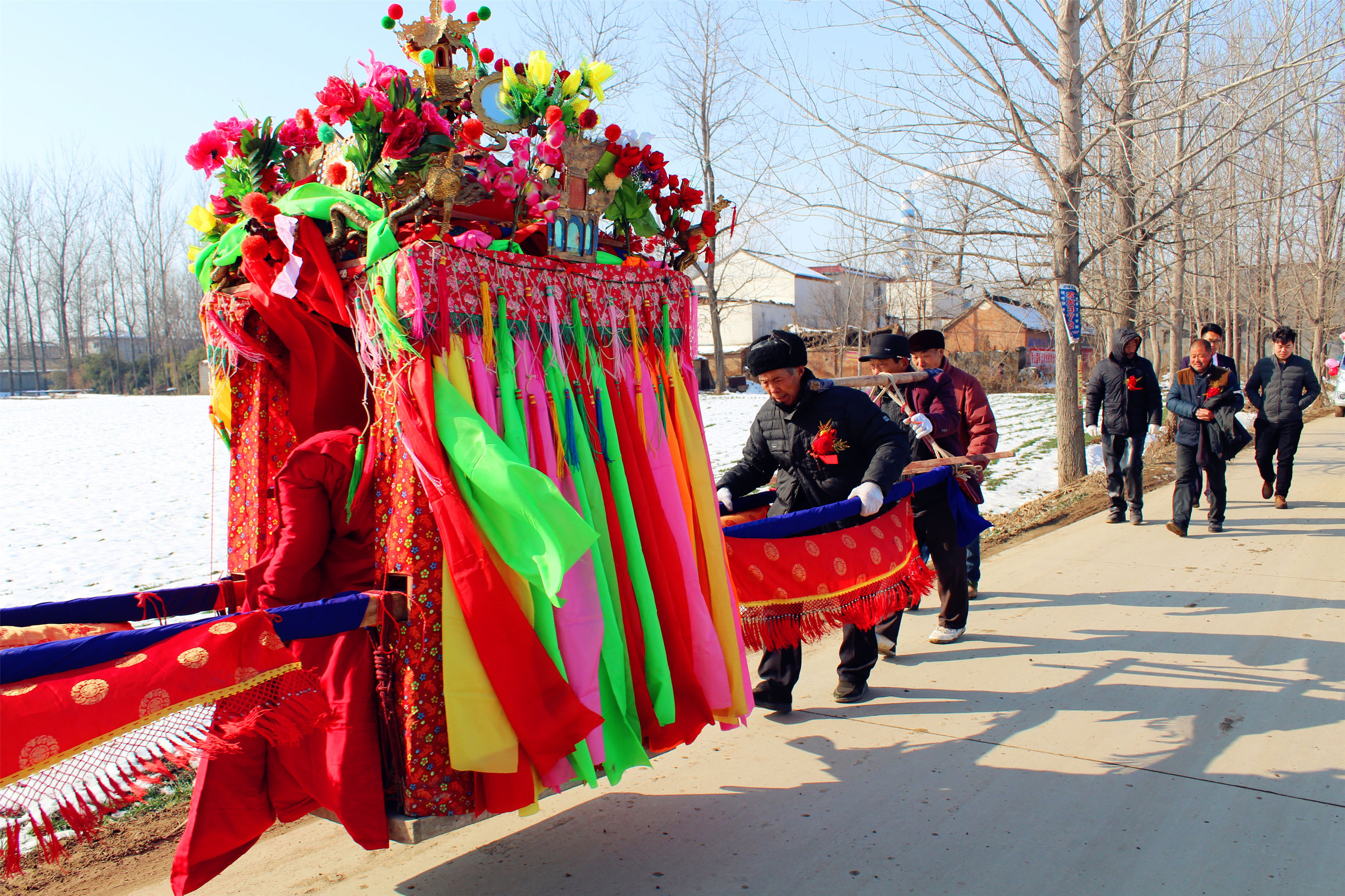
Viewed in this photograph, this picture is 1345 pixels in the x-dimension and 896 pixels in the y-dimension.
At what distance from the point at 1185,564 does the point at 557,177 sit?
20.5 ft

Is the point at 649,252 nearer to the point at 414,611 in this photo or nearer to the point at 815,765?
the point at 414,611

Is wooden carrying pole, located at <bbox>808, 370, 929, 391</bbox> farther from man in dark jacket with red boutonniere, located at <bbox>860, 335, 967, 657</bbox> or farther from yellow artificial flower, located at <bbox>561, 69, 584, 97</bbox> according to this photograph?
yellow artificial flower, located at <bbox>561, 69, 584, 97</bbox>

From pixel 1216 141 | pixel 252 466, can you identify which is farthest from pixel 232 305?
pixel 1216 141

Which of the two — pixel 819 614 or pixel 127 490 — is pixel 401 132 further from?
pixel 127 490

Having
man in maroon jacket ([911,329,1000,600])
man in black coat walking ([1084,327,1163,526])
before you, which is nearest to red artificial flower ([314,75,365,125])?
man in maroon jacket ([911,329,1000,600])

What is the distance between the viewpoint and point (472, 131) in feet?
8.46

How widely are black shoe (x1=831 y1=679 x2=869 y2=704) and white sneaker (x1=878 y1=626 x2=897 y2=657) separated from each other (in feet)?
2.32

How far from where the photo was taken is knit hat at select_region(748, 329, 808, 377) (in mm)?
4199

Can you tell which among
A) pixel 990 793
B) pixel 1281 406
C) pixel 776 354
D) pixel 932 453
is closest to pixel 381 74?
pixel 776 354

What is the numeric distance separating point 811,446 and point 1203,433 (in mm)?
5476

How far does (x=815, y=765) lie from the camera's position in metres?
3.76

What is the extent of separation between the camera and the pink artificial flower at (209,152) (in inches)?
118

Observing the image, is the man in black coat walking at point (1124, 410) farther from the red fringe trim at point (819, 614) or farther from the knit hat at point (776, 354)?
the knit hat at point (776, 354)

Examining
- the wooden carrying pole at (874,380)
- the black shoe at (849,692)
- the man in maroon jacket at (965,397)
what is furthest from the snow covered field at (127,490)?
the man in maroon jacket at (965,397)
